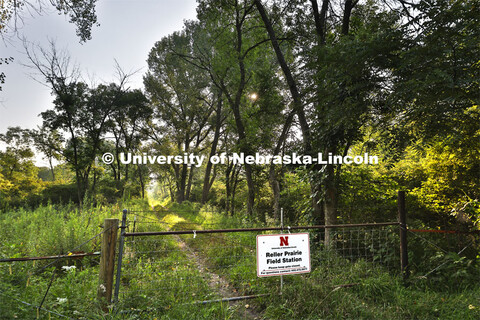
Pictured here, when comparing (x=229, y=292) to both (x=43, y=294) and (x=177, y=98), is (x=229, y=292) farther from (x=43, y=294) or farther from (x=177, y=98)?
(x=177, y=98)

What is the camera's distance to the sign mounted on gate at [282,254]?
12.0ft

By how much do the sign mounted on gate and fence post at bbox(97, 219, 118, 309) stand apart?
74.3 inches

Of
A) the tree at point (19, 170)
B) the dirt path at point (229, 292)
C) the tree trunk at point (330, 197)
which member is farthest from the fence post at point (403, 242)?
the tree at point (19, 170)

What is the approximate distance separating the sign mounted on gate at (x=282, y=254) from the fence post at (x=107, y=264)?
1887 millimetres

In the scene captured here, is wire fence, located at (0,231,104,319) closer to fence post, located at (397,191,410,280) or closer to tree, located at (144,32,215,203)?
fence post, located at (397,191,410,280)

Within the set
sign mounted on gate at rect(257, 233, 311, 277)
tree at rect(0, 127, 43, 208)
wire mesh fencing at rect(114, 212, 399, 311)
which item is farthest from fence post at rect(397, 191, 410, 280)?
tree at rect(0, 127, 43, 208)

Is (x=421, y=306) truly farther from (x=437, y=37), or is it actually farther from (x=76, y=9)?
(x=76, y=9)

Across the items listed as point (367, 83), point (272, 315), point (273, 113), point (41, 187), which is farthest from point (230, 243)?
point (41, 187)

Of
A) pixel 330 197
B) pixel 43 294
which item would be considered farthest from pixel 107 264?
pixel 330 197

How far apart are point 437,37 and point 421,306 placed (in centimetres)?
390

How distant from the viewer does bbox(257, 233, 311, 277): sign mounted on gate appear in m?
3.66

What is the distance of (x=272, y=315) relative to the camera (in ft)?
11.4

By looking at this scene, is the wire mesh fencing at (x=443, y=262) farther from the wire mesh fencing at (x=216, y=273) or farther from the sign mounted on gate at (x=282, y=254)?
the sign mounted on gate at (x=282, y=254)

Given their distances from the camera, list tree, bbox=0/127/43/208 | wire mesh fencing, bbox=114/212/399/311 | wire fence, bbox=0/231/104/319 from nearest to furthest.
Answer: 1. wire fence, bbox=0/231/104/319
2. wire mesh fencing, bbox=114/212/399/311
3. tree, bbox=0/127/43/208
